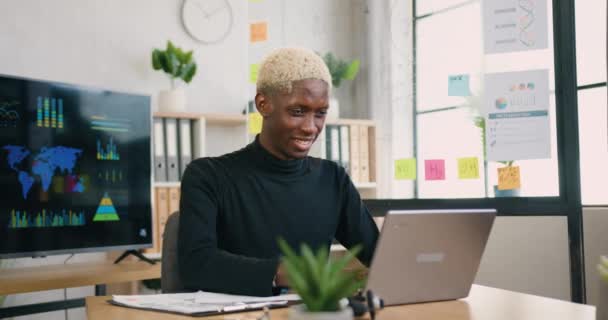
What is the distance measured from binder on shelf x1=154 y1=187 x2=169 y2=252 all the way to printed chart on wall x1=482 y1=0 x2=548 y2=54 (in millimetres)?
1807

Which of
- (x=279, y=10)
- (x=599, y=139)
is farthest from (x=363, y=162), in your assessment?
(x=599, y=139)

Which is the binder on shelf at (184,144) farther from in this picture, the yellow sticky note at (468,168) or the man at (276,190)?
the man at (276,190)

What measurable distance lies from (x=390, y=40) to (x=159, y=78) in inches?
64.3

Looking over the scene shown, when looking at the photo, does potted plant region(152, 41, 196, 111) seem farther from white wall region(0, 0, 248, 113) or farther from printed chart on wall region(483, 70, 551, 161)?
printed chart on wall region(483, 70, 551, 161)

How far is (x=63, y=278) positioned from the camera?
2277mm

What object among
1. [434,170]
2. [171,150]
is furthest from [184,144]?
[434,170]

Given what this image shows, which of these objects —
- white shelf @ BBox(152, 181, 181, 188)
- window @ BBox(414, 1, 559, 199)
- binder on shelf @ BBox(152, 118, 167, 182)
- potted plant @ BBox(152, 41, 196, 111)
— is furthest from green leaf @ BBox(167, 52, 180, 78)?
window @ BBox(414, 1, 559, 199)

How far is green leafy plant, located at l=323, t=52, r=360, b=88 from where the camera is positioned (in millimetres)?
2707

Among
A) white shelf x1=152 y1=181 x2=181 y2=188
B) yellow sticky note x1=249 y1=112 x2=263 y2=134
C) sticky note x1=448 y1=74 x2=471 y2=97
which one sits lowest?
white shelf x1=152 y1=181 x2=181 y2=188

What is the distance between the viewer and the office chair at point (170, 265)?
1.49 m

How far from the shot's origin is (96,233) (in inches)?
104

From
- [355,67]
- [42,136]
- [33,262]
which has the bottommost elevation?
[33,262]

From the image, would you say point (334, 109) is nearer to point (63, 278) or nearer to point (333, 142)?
point (333, 142)

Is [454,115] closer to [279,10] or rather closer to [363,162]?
[363,162]
